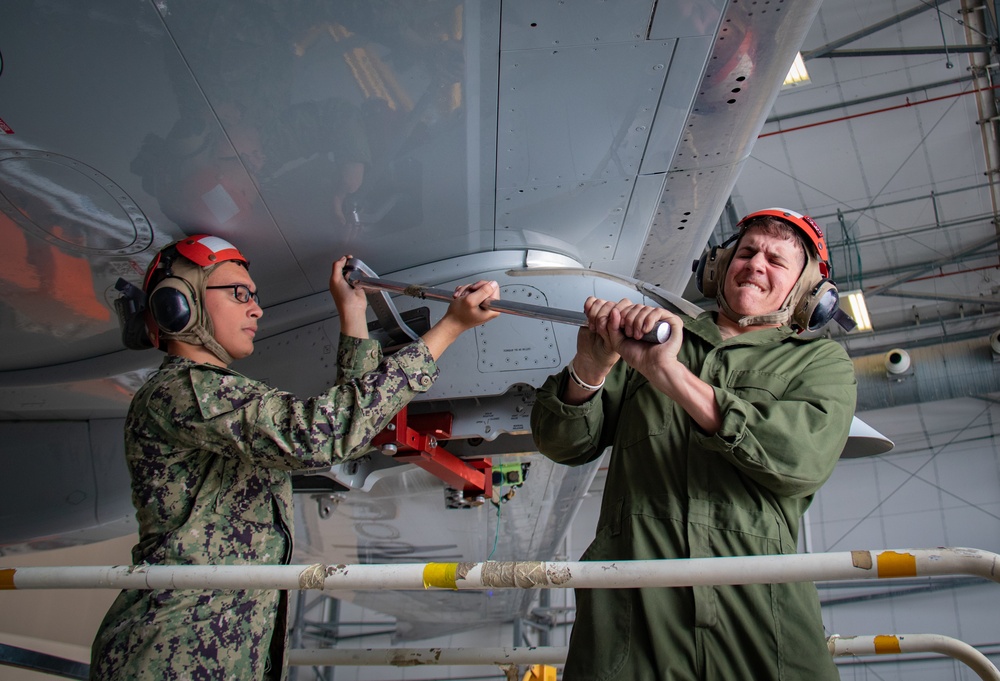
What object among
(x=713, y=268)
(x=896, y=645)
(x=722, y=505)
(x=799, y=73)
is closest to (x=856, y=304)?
(x=799, y=73)

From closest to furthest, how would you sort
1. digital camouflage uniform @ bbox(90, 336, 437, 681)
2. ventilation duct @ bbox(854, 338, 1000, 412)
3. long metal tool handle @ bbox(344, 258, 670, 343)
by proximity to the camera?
long metal tool handle @ bbox(344, 258, 670, 343), digital camouflage uniform @ bbox(90, 336, 437, 681), ventilation duct @ bbox(854, 338, 1000, 412)

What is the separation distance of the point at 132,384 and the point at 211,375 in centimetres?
244

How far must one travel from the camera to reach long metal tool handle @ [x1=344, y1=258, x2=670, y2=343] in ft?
6.10

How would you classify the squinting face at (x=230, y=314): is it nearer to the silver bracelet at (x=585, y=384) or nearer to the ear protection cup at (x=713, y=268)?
the silver bracelet at (x=585, y=384)

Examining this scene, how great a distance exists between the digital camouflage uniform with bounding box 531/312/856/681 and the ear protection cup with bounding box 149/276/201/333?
1.21 metres

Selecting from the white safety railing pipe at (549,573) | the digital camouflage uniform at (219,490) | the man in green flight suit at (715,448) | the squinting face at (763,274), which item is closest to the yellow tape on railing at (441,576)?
the white safety railing pipe at (549,573)

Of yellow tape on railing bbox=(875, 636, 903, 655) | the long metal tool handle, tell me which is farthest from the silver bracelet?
yellow tape on railing bbox=(875, 636, 903, 655)

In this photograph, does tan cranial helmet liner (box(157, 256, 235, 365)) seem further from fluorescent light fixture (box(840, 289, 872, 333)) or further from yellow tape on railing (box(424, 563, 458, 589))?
fluorescent light fixture (box(840, 289, 872, 333))

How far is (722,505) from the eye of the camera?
183 centimetres

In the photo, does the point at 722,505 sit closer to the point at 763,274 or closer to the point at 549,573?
the point at 549,573

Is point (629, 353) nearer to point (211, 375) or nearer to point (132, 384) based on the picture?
point (211, 375)

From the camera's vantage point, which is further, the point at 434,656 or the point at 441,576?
the point at 434,656

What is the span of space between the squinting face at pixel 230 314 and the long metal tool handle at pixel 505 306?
39 cm

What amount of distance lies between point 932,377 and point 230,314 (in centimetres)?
1187
